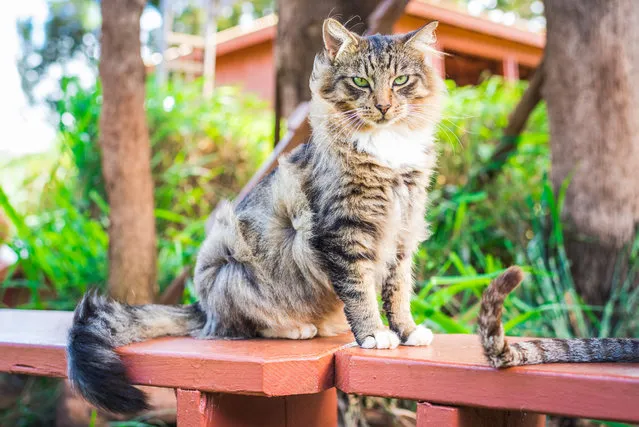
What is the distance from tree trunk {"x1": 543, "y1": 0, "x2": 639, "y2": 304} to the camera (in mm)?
3248

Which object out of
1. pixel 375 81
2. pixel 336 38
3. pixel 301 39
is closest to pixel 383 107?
pixel 375 81

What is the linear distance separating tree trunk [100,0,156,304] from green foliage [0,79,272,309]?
2.31 ft

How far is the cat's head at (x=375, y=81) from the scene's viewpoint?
6.40ft

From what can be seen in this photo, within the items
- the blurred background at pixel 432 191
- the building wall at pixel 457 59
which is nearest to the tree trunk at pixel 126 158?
the blurred background at pixel 432 191

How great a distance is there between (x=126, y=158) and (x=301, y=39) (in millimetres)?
1182

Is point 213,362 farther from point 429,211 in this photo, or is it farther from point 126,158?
point 429,211

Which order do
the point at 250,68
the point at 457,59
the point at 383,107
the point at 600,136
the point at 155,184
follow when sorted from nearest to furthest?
the point at 383,107 < the point at 600,136 < the point at 155,184 < the point at 457,59 < the point at 250,68

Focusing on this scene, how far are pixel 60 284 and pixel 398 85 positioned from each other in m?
2.77

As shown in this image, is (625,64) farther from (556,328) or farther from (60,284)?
(60,284)

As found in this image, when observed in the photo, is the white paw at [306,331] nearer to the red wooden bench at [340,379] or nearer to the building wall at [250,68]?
the red wooden bench at [340,379]

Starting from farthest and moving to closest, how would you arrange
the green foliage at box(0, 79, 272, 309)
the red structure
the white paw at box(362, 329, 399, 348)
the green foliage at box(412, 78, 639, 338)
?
the red structure < the green foliage at box(0, 79, 272, 309) < the green foliage at box(412, 78, 639, 338) < the white paw at box(362, 329, 399, 348)

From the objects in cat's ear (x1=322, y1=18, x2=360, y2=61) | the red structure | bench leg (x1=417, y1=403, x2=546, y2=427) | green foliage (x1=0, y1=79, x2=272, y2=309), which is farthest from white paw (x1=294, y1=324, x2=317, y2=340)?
the red structure

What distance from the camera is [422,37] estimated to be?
2.04 meters

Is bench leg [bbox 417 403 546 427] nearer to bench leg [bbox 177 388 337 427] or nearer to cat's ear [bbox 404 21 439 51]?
bench leg [bbox 177 388 337 427]
